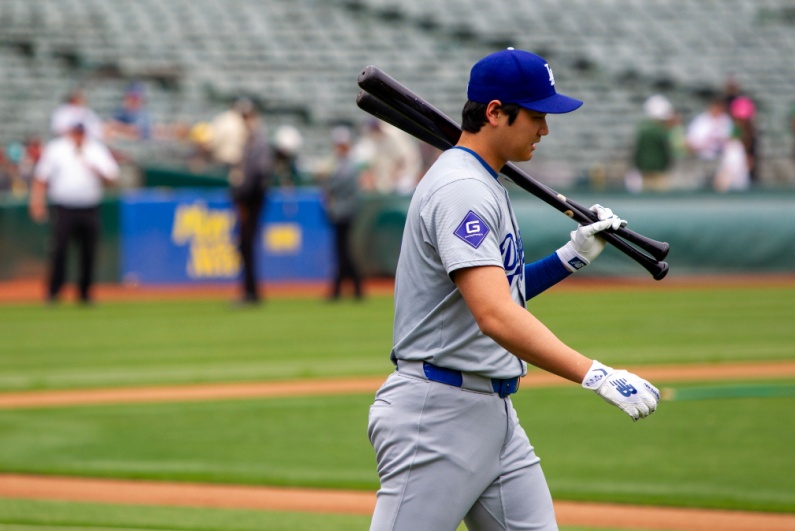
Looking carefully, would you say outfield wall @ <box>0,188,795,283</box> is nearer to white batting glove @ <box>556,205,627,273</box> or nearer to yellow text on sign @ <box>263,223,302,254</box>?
yellow text on sign @ <box>263,223,302,254</box>

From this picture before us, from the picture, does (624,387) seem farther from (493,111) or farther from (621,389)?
(493,111)

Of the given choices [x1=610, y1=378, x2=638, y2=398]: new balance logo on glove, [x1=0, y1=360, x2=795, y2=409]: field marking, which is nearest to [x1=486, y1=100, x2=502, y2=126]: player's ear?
[x1=610, y1=378, x2=638, y2=398]: new balance logo on glove

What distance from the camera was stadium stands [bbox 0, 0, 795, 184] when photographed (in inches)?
1029

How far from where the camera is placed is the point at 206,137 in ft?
72.6

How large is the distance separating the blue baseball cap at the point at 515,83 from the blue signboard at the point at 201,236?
16125 mm

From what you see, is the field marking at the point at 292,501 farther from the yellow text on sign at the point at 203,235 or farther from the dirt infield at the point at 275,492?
the yellow text on sign at the point at 203,235

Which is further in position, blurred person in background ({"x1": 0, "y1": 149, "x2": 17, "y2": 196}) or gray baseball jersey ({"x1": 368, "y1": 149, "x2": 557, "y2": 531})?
blurred person in background ({"x1": 0, "y1": 149, "x2": 17, "y2": 196})

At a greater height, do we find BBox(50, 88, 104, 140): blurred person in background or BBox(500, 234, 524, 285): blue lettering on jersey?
BBox(500, 234, 524, 285): blue lettering on jersey

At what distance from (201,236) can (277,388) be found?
30.8ft

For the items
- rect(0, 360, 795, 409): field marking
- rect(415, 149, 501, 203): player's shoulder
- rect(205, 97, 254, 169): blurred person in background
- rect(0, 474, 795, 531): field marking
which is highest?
rect(415, 149, 501, 203): player's shoulder

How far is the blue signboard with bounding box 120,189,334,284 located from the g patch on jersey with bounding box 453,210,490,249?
1627 cm

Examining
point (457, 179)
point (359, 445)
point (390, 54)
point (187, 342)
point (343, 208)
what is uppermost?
point (390, 54)

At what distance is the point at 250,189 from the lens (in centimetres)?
1673

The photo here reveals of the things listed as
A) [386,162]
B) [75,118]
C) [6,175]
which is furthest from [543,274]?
[6,175]
